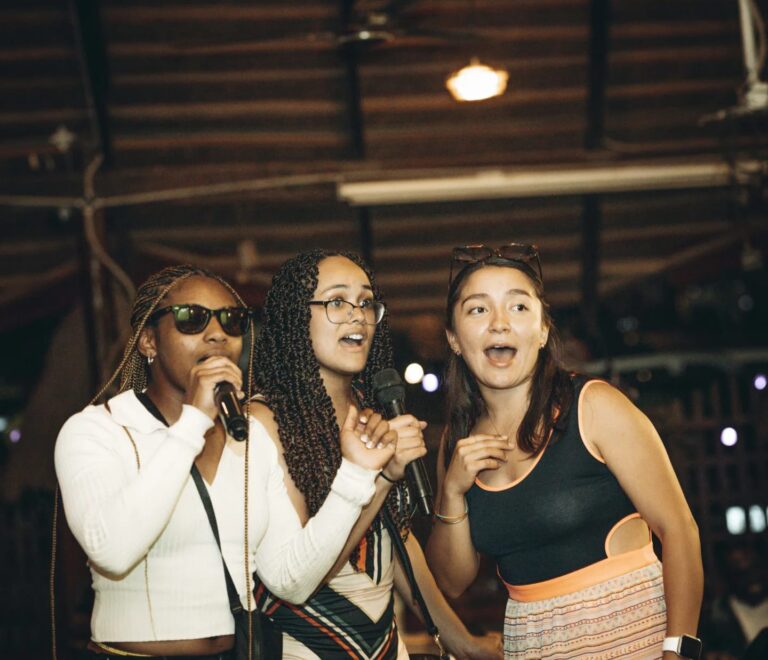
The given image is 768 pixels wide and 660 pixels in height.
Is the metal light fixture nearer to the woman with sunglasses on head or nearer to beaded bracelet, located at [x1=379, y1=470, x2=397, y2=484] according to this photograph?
the woman with sunglasses on head

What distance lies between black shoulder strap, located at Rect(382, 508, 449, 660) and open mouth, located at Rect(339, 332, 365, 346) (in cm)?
46

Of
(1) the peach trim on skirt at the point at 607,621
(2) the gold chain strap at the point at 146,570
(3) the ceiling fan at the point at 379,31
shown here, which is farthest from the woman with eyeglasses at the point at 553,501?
(3) the ceiling fan at the point at 379,31

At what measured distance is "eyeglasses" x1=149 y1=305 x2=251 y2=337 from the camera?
93.3 inches

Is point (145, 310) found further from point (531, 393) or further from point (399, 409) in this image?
point (531, 393)

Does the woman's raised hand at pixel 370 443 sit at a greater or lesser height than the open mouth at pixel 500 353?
lesser

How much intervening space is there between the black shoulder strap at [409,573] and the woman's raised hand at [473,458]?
20 centimetres

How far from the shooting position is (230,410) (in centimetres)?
210

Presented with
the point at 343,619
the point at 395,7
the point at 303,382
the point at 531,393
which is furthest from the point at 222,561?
the point at 395,7

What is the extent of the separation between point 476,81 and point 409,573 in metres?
4.63

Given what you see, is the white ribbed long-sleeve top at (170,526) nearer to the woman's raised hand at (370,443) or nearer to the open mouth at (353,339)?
the woman's raised hand at (370,443)

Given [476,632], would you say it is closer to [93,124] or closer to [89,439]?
[89,439]

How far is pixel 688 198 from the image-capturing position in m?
8.73

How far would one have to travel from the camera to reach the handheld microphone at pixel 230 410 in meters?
2.06

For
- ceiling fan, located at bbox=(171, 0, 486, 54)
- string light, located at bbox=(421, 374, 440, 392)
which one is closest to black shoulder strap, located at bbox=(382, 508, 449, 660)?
ceiling fan, located at bbox=(171, 0, 486, 54)
